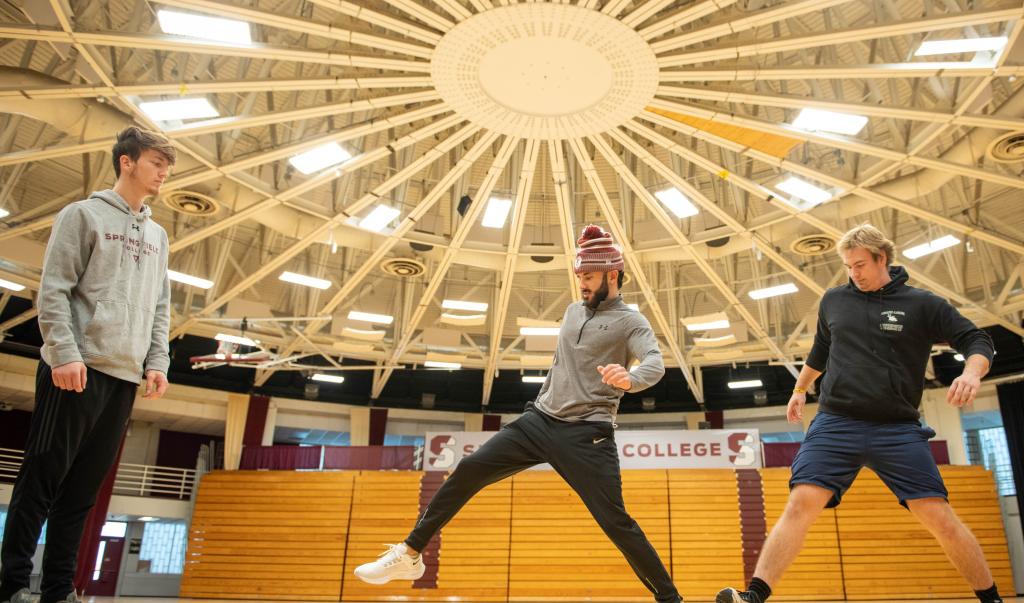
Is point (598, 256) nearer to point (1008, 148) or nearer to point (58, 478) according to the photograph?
point (58, 478)

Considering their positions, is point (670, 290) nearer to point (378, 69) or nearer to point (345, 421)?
point (378, 69)

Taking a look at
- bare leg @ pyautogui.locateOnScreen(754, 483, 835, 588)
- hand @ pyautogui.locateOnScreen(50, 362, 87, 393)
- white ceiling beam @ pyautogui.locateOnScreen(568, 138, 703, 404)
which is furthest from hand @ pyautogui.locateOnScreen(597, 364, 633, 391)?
white ceiling beam @ pyautogui.locateOnScreen(568, 138, 703, 404)

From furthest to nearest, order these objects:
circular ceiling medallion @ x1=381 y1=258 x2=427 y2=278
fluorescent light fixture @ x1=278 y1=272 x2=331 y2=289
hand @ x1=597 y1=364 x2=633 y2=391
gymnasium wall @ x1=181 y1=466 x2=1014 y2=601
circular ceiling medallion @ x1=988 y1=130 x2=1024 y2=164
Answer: gymnasium wall @ x1=181 y1=466 x2=1014 y2=601, circular ceiling medallion @ x1=381 y1=258 x2=427 y2=278, fluorescent light fixture @ x1=278 y1=272 x2=331 y2=289, circular ceiling medallion @ x1=988 y1=130 x2=1024 y2=164, hand @ x1=597 y1=364 x2=633 y2=391

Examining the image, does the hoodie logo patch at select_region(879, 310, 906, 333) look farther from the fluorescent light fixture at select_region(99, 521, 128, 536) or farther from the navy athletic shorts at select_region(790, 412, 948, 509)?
the fluorescent light fixture at select_region(99, 521, 128, 536)

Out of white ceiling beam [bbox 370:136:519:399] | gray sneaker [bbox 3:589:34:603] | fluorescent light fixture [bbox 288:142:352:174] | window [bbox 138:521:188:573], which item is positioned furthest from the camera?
window [bbox 138:521:188:573]

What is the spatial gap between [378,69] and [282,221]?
675 centimetres

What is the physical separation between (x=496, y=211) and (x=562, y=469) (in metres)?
13.8

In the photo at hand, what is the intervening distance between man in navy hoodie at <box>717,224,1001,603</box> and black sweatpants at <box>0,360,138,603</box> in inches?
140

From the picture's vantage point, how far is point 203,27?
12047mm

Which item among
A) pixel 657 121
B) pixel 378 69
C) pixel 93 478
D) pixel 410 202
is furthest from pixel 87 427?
pixel 410 202

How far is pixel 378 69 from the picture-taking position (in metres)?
14.1

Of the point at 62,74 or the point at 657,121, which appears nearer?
the point at 657,121

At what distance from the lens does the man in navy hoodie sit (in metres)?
4.29

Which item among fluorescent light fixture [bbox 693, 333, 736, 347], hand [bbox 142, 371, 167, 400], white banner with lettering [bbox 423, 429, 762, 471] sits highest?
fluorescent light fixture [bbox 693, 333, 736, 347]
